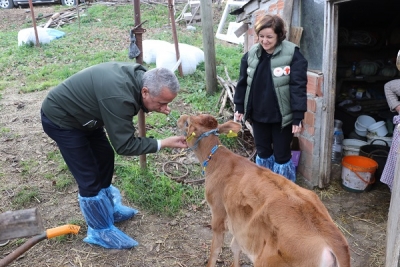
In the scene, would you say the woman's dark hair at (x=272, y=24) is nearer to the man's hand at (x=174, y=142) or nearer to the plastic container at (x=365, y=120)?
the man's hand at (x=174, y=142)

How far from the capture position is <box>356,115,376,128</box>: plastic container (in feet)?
21.0

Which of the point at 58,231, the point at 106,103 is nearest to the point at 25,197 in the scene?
the point at 106,103

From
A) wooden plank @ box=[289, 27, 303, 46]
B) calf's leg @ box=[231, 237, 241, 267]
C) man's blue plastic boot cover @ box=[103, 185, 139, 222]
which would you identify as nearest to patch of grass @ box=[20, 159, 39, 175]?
man's blue plastic boot cover @ box=[103, 185, 139, 222]

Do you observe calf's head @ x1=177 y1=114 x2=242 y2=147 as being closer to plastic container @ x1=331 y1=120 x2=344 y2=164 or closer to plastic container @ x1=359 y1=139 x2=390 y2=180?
plastic container @ x1=331 y1=120 x2=344 y2=164

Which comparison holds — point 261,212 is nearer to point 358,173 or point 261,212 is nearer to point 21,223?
point 21,223

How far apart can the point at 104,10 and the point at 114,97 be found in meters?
15.6

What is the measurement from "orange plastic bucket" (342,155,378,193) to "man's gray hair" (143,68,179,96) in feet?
10.3

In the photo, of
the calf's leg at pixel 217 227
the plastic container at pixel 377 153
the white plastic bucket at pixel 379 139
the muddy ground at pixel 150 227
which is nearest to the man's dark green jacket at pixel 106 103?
the calf's leg at pixel 217 227

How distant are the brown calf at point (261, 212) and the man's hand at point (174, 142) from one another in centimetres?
7

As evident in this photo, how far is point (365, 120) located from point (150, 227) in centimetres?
436

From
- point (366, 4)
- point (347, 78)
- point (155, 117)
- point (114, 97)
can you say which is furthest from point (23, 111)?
point (366, 4)

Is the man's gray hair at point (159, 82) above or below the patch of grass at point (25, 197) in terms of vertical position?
above

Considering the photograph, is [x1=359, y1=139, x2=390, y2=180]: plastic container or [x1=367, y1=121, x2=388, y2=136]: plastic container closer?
[x1=359, y1=139, x2=390, y2=180]: plastic container

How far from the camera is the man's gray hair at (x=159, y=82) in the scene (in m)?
3.14
